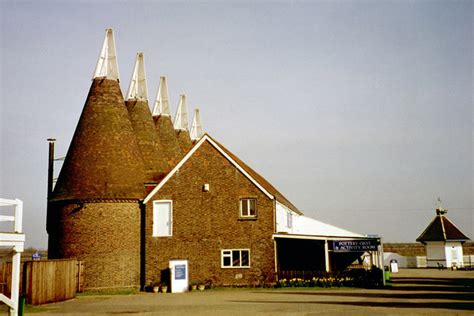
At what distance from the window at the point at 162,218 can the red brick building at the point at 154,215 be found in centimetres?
6

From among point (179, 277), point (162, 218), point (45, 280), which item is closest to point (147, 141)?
point (162, 218)

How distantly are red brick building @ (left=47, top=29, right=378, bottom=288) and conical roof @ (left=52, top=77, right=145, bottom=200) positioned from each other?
6 cm

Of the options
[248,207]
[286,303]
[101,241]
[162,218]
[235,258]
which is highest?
[248,207]

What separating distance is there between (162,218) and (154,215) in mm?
487

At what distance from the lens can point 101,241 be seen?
98.6 feet

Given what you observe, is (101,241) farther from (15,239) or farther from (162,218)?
(15,239)

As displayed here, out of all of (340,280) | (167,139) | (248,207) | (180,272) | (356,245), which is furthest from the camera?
(167,139)

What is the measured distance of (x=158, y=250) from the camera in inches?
1237

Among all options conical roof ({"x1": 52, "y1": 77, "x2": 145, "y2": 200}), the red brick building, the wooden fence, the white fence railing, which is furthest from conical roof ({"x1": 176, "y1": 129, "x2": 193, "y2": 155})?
the white fence railing

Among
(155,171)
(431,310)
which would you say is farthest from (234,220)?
(431,310)

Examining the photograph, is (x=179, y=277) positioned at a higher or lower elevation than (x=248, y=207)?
lower

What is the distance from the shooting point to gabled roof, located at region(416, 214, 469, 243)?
5866 centimetres

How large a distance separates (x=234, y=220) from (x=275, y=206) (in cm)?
243

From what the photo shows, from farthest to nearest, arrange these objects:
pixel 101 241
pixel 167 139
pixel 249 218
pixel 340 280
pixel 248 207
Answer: pixel 167 139 < pixel 248 207 < pixel 249 218 < pixel 101 241 < pixel 340 280
